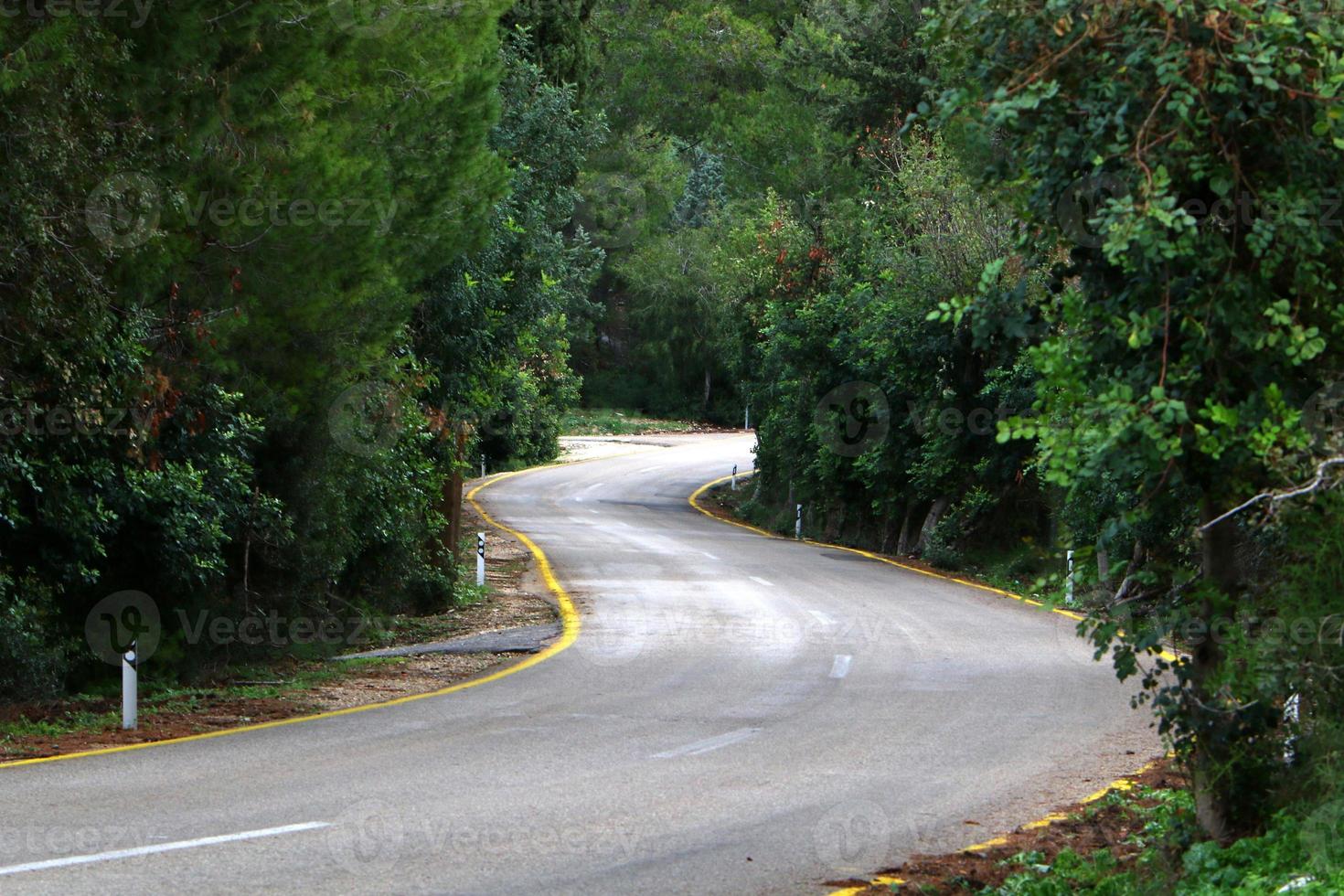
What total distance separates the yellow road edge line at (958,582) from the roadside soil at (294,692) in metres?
6.52

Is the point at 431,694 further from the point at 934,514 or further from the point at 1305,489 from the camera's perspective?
the point at 934,514

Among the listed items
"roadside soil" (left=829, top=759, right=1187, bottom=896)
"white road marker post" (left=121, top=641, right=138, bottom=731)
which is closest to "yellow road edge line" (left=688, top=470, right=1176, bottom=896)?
"roadside soil" (left=829, top=759, right=1187, bottom=896)

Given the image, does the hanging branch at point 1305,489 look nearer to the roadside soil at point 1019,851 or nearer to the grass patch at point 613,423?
the roadside soil at point 1019,851

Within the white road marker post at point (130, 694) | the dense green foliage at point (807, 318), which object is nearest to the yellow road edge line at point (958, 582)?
the dense green foliage at point (807, 318)

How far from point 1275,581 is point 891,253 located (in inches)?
904

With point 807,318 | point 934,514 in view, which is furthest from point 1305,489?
point 807,318

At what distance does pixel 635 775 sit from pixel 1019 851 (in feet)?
10.0

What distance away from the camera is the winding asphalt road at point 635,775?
795 centimetres

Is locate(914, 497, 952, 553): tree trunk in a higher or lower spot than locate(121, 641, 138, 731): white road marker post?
higher

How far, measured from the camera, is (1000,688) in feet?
50.5

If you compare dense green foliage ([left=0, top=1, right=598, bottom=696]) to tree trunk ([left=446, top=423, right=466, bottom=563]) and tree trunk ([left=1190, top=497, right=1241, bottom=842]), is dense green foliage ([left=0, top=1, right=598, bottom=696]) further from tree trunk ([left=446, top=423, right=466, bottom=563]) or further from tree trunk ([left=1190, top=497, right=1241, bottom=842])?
tree trunk ([left=1190, top=497, right=1241, bottom=842])

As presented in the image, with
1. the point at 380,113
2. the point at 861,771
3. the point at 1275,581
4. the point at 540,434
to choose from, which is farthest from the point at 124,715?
the point at 540,434

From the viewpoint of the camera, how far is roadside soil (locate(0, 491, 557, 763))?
12.4 meters

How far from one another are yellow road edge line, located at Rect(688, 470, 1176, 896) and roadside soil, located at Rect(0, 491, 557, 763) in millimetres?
6524
